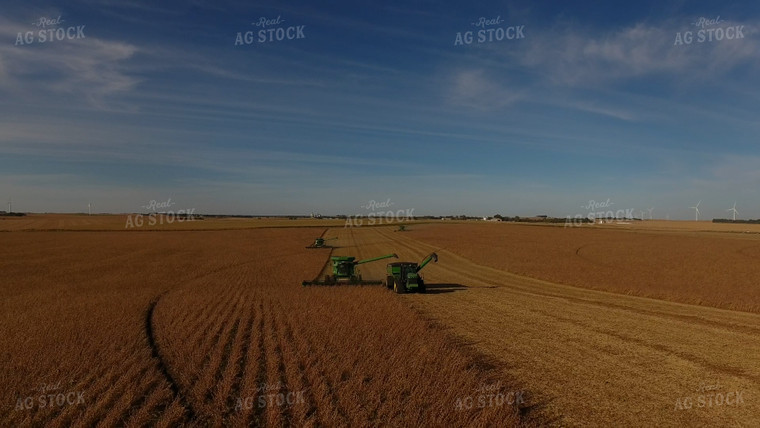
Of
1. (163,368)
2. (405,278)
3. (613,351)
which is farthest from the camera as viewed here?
(405,278)

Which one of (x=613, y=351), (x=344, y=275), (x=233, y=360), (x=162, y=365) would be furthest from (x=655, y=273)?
(x=162, y=365)

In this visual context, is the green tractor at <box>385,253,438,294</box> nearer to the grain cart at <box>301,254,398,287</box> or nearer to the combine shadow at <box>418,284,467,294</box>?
the combine shadow at <box>418,284,467,294</box>

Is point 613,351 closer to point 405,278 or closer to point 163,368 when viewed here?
point 405,278

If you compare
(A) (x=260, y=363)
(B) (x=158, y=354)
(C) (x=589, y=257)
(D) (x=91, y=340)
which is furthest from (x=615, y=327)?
(C) (x=589, y=257)

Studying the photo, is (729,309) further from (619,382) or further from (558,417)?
(558,417)

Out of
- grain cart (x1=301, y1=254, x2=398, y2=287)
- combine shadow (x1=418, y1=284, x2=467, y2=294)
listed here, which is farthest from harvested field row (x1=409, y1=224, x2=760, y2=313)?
grain cart (x1=301, y1=254, x2=398, y2=287)

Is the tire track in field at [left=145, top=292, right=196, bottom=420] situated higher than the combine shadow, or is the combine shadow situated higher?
the tire track in field at [left=145, top=292, right=196, bottom=420]

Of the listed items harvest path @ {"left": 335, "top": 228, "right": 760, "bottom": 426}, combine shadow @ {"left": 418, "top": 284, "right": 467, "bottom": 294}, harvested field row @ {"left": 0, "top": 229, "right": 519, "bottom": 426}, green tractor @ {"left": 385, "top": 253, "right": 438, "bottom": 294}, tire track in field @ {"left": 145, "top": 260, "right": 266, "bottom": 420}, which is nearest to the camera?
harvested field row @ {"left": 0, "top": 229, "right": 519, "bottom": 426}
